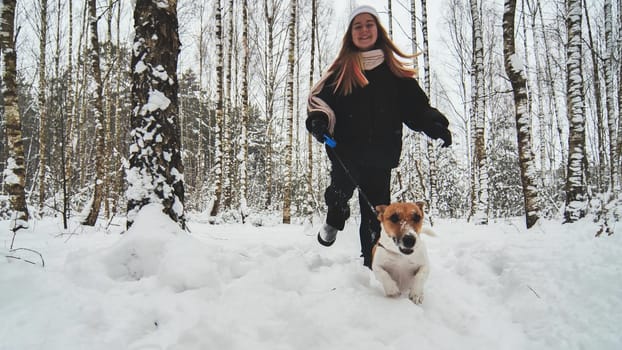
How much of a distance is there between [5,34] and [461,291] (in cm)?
652

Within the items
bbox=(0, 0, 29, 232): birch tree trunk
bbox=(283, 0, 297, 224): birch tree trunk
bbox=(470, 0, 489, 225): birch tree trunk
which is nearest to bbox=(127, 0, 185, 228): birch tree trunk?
bbox=(0, 0, 29, 232): birch tree trunk

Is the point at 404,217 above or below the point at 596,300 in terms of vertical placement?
above

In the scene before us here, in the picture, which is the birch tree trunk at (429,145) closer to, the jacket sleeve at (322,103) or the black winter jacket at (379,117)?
the black winter jacket at (379,117)

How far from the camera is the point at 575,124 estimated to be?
5430 mm

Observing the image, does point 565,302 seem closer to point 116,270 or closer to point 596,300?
point 596,300

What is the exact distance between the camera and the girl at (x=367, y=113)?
2.64 m

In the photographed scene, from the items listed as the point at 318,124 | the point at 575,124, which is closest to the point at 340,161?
the point at 318,124

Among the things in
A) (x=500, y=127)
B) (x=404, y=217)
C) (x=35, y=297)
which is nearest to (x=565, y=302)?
(x=404, y=217)

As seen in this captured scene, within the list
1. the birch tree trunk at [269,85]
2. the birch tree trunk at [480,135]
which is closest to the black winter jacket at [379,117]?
the birch tree trunk at [480,135]

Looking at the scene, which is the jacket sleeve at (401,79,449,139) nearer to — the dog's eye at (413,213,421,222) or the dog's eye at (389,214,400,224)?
the dog's eye at (413,213,421,222)

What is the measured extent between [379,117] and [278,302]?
1735 millimetres

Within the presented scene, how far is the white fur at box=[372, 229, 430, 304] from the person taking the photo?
81.4 inches

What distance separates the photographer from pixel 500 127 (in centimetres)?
1966

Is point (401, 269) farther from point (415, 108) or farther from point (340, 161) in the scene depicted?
point (415, 108)
